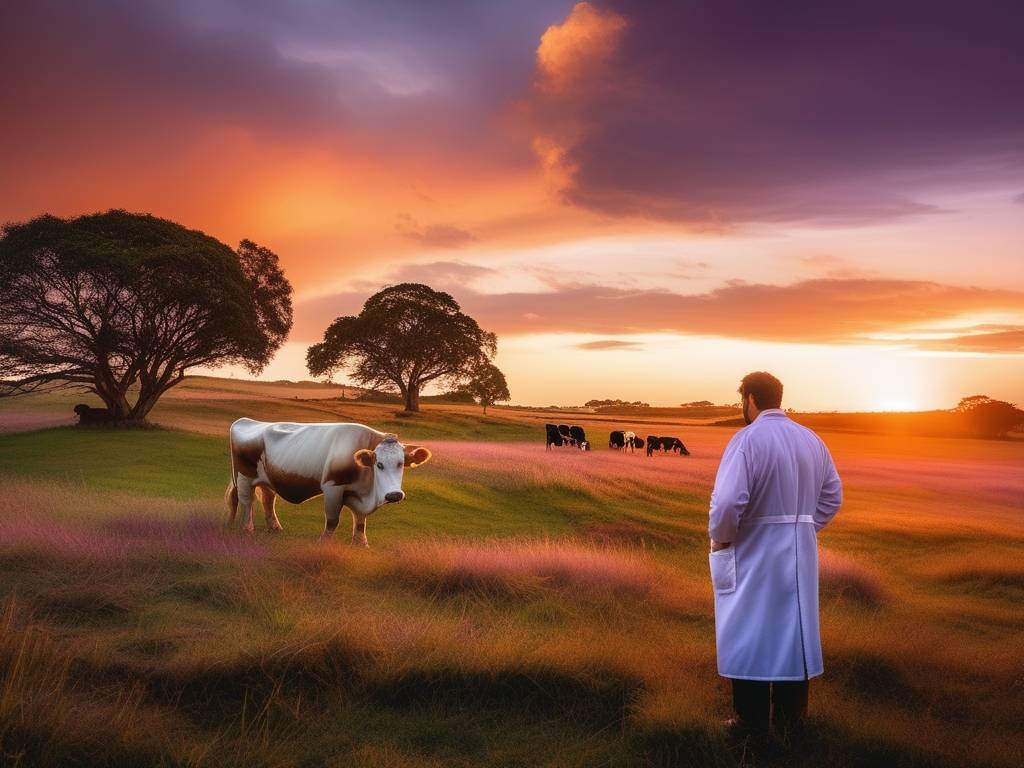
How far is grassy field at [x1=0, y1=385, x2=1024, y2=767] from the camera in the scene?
644cm

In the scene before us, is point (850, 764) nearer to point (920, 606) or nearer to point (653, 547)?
point (920, 606)

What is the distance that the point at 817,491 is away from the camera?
648 cm

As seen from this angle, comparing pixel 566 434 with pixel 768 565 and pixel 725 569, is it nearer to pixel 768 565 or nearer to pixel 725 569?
pixel 725 569

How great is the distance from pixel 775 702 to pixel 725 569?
124 cm

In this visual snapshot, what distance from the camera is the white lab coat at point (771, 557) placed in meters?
6.11

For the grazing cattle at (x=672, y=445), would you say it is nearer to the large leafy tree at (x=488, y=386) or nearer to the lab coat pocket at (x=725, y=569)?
the large leafy tree at (x=488, y=386)

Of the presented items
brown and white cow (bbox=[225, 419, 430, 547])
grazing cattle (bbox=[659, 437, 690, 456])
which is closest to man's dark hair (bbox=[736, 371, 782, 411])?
brown and white cow (bbox=[225, 419, 430, 547])

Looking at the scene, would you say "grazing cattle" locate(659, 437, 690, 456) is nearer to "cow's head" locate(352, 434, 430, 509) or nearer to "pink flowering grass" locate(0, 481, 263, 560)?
"pink flowering grass" locate(0, 481, 263, 560)

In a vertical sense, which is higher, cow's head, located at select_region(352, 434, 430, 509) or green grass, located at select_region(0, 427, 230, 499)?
cow's head, located at select_region(352, 434, 430, 509)

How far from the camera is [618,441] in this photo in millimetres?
49500

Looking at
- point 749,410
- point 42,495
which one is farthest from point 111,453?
point 749,410

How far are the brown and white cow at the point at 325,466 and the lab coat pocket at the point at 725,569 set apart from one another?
24.6 ft

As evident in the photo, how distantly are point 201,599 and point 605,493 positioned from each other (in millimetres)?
17706

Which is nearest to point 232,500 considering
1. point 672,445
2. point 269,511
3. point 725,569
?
point 269,511
